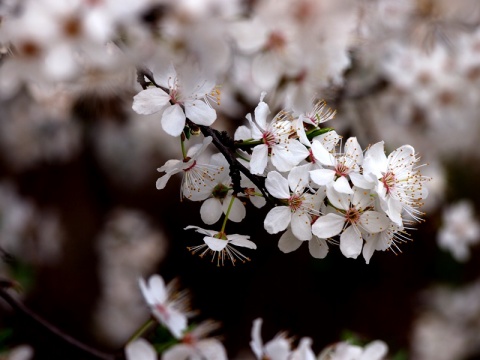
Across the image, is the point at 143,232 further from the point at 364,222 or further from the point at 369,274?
the point at 364,222

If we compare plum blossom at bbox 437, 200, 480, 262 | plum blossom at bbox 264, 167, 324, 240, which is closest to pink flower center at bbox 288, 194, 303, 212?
plum blossom at bbox 264, 167, 324, 240

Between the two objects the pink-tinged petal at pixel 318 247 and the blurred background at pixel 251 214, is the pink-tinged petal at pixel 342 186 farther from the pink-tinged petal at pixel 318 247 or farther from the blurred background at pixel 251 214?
the blurred background at pixel 251 214

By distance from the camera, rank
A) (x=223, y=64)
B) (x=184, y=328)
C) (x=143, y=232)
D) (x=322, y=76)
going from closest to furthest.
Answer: (x=223, y=64)
(x=184, y=328)
(x=322, y=76)
(x=143, y=232)

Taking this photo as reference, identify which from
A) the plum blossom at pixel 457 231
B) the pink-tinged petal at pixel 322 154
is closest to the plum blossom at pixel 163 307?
the pink-tinged petal at pixel 322 154

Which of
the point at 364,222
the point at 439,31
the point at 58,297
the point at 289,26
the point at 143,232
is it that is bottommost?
the point at 58,297

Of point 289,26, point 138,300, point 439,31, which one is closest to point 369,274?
point 138,300

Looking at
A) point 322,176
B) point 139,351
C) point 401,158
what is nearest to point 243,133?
point 322,176

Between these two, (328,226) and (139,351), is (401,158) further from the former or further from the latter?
(139,351)
